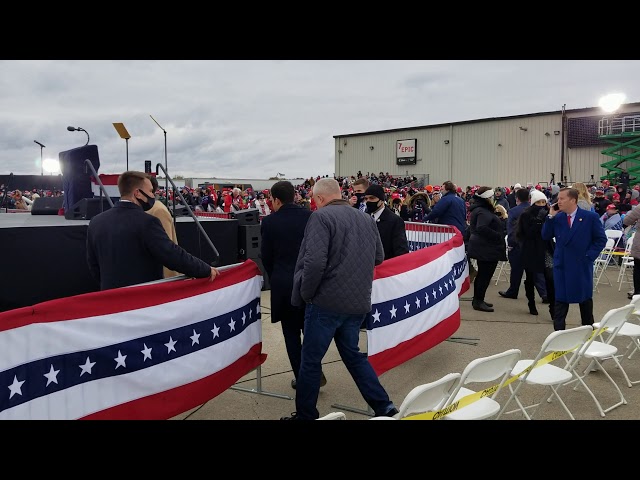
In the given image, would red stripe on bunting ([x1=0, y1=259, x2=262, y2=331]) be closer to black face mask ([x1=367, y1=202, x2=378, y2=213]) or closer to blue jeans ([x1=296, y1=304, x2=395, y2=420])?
blue jeans ([x1=296, y1=304, x2=395, y2=420])

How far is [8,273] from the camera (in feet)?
17.6

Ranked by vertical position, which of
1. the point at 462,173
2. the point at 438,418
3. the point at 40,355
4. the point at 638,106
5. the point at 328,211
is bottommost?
the point at 438,418

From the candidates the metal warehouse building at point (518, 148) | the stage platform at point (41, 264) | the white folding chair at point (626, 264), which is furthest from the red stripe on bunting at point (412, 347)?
the metal warehouse building at point (518, 148)

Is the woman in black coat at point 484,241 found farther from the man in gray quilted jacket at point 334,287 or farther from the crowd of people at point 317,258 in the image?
the man in gray quilted jacket at point 334,287

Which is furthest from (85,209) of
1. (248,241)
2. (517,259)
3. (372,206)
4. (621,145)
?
(621,145)

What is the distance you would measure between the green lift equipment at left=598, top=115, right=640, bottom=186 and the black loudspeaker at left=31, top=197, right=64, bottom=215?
1132 inches

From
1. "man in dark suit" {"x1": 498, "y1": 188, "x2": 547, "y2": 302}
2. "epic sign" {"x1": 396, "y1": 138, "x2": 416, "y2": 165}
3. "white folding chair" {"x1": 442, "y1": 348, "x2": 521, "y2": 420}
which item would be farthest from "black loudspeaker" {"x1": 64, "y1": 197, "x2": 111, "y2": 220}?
"epic sign" {"x1": 396, "y1": 138, "x2": 416, "y2": 165}

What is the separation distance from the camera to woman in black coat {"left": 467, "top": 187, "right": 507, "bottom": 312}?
791 centimetres

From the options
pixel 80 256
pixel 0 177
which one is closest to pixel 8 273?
pixel 80 256

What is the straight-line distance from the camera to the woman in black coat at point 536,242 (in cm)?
720

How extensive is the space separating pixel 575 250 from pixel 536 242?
70.1 inches

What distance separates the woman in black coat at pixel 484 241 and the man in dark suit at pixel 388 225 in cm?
265

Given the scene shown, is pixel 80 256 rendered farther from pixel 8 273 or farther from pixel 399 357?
pixel 399 357
